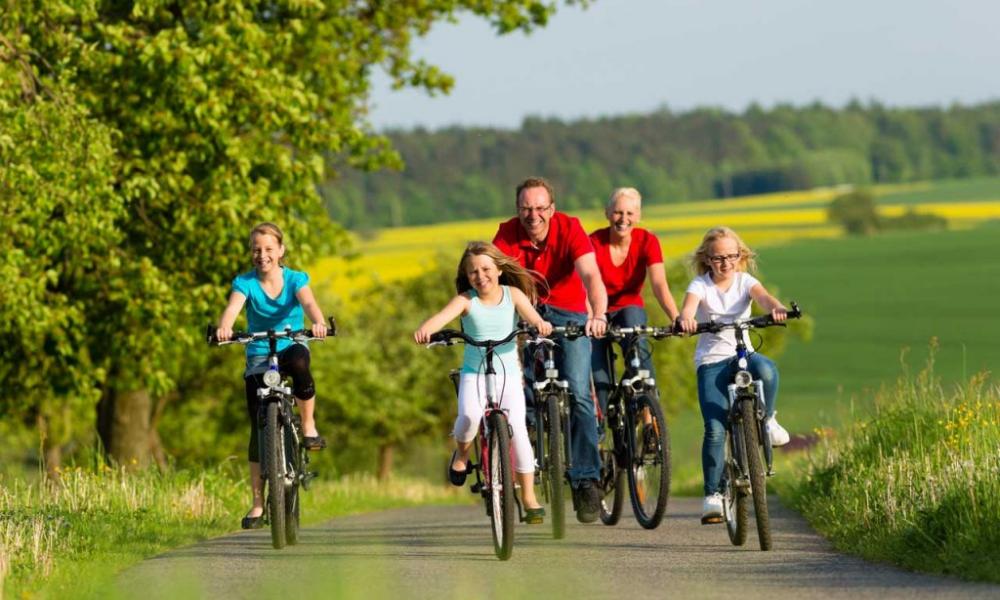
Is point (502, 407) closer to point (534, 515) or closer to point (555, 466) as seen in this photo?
point (555, 466)

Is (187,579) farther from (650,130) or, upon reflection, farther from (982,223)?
(650,130)

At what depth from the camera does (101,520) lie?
36.2 ft

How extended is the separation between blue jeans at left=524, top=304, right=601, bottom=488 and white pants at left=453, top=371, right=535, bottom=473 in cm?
80

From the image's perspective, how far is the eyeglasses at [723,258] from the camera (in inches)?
392

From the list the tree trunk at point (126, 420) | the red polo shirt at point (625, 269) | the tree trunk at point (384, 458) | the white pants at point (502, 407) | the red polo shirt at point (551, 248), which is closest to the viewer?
the white pants at point (502, 407)

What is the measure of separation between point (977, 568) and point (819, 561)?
1215mm

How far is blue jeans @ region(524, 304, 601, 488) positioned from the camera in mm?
10625

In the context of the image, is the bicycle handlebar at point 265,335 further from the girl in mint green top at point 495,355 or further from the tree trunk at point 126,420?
the tree trunk at point 126,420

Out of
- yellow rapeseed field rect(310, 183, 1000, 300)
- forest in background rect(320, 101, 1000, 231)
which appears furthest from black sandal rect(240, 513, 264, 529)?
forest in background rect(320, 101, 1000, 231)

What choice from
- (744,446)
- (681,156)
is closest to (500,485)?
(744,446)

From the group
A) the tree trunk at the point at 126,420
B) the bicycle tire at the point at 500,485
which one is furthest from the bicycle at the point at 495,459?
the tree trunk at the point at 126,420

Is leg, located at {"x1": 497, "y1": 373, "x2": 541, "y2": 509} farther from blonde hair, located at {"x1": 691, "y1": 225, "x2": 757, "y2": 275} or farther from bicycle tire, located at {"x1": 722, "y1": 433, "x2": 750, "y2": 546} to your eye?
blonde hair, located at {"x1": 691, "y1": 225, "x2": 757, "y2": 275}

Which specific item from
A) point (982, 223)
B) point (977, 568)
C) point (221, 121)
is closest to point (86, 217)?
point (221, 121)

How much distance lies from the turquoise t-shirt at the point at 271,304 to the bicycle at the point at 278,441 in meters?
0.17
